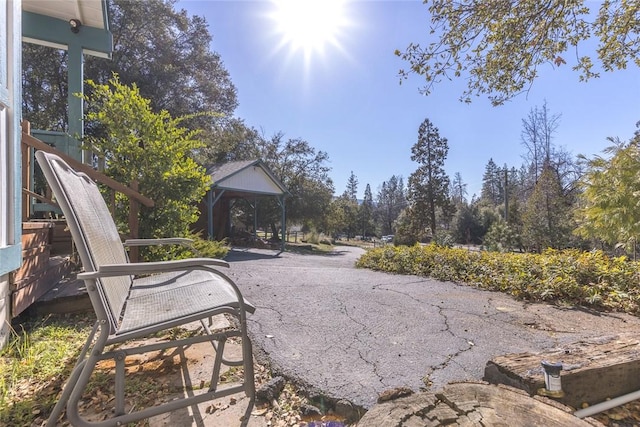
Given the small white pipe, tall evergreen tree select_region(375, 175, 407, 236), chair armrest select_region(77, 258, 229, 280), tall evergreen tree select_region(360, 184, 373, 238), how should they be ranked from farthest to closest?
tall evergreen tree select_region(375, 175, 407, 236) → tall evergreen tree select_region(360, 184, 373, 238) → the small white pipe → chair armrest select_region(77, 258, 229, 280)

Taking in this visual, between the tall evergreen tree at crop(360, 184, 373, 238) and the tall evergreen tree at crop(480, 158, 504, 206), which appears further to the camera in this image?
the tall evergreen tree at crop(480, 158, 504, 206)

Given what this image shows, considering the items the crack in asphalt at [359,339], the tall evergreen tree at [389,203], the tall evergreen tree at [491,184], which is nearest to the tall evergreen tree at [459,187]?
Answer: the tall evergreen tree at [491,184]

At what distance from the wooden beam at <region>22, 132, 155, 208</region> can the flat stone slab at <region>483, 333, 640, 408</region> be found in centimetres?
335

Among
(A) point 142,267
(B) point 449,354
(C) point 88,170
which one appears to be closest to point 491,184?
(B) point 449,354

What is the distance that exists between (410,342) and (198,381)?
55.7 inches

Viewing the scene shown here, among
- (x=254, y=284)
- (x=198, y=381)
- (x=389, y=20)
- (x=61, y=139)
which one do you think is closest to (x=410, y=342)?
(x=198, y=381)

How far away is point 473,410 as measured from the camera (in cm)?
95

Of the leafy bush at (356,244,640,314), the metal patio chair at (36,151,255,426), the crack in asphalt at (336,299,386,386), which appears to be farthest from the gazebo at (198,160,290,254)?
the metal patio chair at (36,151,255,426)

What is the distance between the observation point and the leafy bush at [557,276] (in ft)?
11.1

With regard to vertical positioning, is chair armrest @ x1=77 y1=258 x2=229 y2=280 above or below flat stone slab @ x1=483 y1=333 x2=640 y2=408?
above

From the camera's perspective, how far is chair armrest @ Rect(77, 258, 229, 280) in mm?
1000

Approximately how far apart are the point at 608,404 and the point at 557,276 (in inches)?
111

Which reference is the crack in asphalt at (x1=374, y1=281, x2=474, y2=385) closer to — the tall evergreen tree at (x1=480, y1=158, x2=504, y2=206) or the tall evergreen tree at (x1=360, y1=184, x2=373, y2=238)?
the tall evergreen tree at (x1=360, y1=184, x2=373, y2=238)

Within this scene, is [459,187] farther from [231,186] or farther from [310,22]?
[310,22]
